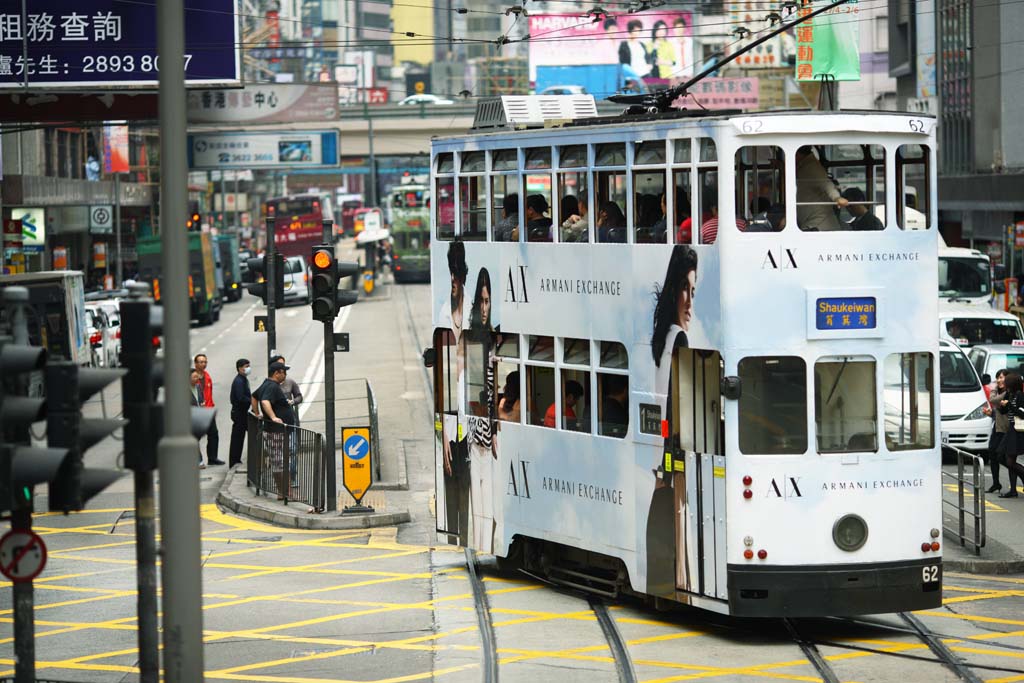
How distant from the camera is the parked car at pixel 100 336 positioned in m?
38.7

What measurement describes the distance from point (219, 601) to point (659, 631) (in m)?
4.33

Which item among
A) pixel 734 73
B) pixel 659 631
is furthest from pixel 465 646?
pixel 734 73

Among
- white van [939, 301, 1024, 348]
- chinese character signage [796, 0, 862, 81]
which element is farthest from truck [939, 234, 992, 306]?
chinese character signage [796, 0, 862, 81]

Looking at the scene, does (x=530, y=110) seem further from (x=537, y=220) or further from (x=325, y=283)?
(x=325, y=283)

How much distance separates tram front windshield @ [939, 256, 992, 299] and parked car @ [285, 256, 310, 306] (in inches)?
1272

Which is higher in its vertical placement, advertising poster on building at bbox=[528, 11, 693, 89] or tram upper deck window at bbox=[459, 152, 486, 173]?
advertising poster on building at bbox=[528, 11, 693, 89]

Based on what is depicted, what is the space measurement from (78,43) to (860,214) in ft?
63.2

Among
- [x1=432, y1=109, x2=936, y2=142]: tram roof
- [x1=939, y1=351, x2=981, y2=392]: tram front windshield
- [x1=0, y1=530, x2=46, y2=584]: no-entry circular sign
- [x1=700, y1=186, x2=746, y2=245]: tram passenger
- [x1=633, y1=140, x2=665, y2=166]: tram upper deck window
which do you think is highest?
[x1=432, y1=109, x2=936, y2=142]: tram roof

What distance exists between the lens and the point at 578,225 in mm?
14734

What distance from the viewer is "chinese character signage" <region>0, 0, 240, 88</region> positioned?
1139 inches

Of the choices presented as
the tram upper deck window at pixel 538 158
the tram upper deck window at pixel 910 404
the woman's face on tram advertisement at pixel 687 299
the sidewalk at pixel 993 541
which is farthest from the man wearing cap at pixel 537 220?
the sidewalk at pixel 993 541

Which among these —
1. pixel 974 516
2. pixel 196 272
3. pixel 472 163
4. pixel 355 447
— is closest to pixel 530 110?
pixel 472 163

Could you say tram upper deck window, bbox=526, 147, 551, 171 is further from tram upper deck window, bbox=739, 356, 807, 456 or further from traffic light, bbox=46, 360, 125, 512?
traffic light, bbox=46, 360, 125, 512

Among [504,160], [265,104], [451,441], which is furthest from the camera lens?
[265,104]
